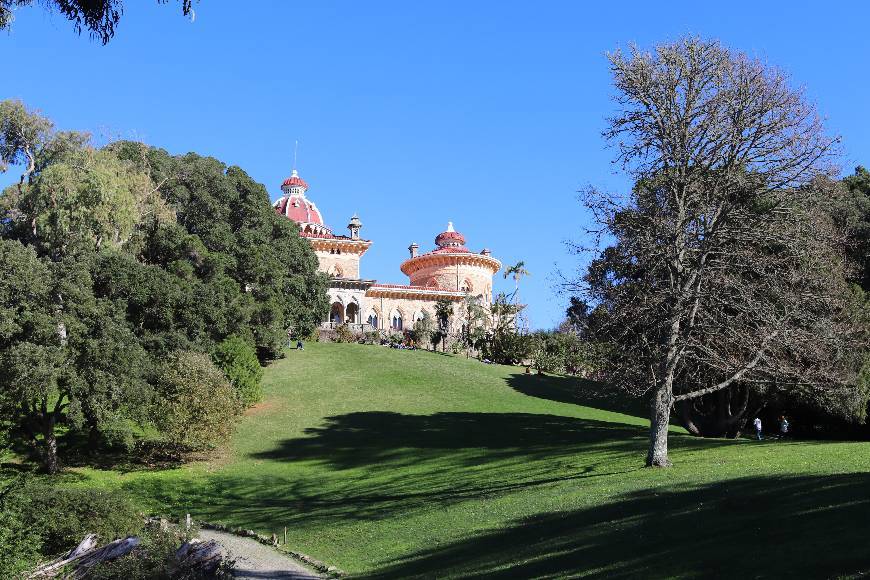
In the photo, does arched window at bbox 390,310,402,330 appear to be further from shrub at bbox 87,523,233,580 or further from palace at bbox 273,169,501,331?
shrub at bbox 87,523,233,580

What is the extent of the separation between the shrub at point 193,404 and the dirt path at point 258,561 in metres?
9.79

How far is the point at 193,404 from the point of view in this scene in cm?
3003

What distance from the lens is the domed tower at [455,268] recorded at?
251ft

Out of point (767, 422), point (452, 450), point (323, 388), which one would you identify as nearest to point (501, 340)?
point (323, 388)

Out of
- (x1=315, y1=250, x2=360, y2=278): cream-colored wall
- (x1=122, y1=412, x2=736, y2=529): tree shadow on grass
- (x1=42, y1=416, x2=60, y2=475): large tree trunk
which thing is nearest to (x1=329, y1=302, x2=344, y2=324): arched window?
(x1=315, y1=250, x2=360, y2=278): cream-colored wall

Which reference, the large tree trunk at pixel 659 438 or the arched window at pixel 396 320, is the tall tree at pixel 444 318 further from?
the large tree trunk at pixel 659 438

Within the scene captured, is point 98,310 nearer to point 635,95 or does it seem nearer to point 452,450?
point 452,450

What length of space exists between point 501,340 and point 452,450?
2890 centimetres

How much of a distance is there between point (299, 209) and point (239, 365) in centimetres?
3693

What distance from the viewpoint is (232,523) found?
21.9m

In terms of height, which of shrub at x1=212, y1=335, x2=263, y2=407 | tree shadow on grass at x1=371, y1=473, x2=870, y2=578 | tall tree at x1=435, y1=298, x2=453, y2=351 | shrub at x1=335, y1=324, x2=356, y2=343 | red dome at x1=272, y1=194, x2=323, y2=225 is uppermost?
red dome at x1=272, y1=194, x2=323, y2=225

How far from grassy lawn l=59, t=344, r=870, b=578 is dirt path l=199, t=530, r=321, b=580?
0.74m

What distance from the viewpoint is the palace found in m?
65.7

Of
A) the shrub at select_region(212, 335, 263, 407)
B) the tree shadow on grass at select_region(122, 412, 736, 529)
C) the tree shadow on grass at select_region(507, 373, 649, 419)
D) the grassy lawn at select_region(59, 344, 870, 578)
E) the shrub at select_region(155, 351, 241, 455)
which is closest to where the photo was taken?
the grassy lawn at select_region(59, 344, 870, 578)
